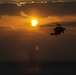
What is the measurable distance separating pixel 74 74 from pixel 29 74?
1069 cm

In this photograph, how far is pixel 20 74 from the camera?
117 meters

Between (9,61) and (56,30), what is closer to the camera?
(56,30)

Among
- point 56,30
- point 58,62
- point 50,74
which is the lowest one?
point 56,30

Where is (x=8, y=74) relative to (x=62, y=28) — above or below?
above

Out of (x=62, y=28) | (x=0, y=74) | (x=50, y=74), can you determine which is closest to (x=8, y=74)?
(x=0, y=74)

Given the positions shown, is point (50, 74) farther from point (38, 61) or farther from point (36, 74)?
point (38, 61)

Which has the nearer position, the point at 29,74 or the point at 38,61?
the point at 29,74

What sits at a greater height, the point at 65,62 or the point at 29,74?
the point at 65,62

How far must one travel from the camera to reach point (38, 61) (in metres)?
196

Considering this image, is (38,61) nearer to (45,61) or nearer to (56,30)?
(45,61)

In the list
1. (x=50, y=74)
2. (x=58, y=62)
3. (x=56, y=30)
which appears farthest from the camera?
(x=58, y=62)

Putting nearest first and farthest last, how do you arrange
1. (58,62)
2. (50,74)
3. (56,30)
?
(56,30) → (50,74) → (58,62)

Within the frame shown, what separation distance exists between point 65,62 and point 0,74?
84197 mm

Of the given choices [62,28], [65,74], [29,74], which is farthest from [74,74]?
[62,28]
